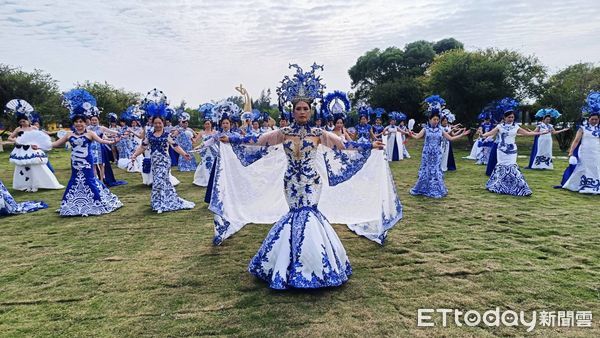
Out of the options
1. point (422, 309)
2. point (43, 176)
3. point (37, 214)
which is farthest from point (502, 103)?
point (43, 176)

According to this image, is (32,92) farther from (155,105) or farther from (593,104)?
(593,104)

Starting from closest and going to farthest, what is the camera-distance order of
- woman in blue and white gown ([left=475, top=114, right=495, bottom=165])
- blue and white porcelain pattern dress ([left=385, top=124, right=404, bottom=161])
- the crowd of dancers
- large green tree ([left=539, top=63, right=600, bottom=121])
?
1. the crowd of dancers
2. woman in blue and white gown ([left=475, top=114, right=495, bottom=165])
3. blue and white porcelain pattern dress ([left=385, top=124, right=404, bottom=161])
4. large green tree ([left=539, top=63, right=600, bottom=121])

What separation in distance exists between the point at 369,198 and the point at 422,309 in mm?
1905

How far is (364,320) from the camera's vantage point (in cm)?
346

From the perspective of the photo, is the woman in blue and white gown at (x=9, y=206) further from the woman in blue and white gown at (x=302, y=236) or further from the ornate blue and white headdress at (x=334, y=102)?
the ornate blue and white headdress at (x=334, y=102)

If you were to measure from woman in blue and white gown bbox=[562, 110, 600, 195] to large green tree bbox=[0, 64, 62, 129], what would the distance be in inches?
1165

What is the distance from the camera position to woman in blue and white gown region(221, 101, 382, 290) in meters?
4.01

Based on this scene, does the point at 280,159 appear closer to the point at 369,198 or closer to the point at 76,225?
the point at 369,198

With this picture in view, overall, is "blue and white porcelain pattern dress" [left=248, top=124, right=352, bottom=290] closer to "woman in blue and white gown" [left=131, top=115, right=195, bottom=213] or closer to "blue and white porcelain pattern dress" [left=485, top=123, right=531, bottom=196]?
"woman in blue and white gown" [left=131, top=115, right=195, bottom=213]

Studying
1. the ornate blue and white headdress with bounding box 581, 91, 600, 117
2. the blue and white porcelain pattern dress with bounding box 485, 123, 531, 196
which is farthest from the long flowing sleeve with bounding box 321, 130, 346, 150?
the ornate blue and white headdress with bounding box 581, 91, 600, 117

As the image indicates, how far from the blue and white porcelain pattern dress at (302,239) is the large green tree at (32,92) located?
28239 mm

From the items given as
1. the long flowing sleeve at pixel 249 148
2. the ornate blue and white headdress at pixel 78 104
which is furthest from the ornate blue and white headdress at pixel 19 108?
the long flowing sleeve at pixel 249 148

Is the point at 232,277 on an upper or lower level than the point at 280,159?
lower

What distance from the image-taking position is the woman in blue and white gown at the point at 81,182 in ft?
24.4
